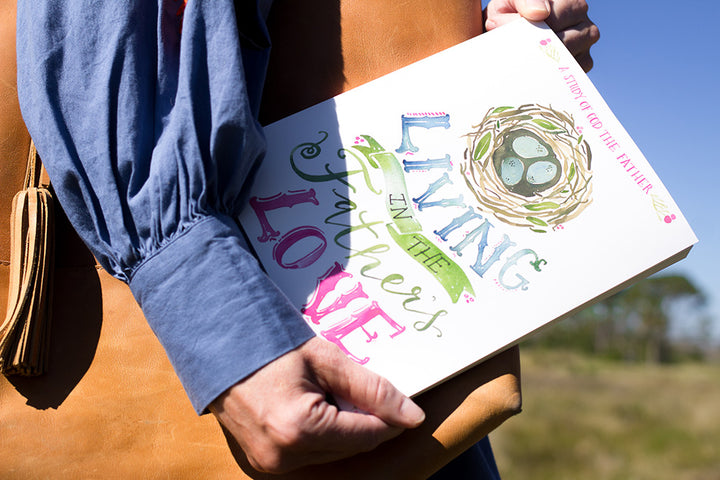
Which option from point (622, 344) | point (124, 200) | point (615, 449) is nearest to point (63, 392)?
point (124, 200)

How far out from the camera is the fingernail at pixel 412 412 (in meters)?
0.64

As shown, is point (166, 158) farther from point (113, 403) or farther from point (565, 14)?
point (565, 14)

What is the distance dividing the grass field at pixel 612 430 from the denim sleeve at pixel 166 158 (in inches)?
193

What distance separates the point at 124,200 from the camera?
0.64 meters

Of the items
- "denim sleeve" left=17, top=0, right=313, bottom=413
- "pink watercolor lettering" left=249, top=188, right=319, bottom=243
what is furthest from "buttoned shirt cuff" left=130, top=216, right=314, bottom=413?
"pink watercolor lettering" left=249, top=188, right=319, bottom=243

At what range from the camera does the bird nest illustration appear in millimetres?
758

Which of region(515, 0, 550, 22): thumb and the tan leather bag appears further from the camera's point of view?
region(515, 0, 550, 22): thumb

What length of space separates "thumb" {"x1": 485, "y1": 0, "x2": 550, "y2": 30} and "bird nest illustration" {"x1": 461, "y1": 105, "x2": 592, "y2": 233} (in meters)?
0.16

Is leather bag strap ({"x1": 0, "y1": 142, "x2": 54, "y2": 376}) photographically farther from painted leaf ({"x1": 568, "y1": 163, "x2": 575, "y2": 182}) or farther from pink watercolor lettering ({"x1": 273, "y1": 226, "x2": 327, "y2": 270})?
painted leaf ({"x1": 568, "y1": 163, "x2": 575, "y2": 182})

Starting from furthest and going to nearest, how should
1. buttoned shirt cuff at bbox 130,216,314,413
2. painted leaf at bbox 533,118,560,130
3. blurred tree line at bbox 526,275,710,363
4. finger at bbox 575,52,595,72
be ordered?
1. blurred tree line at bbox 526,275,710,363
2. finger at bbox 575,52,595,72
3. painted leaf at bbox 533,118,560,130
4. buttoned shirt cuff at bbox 130,216,314,413

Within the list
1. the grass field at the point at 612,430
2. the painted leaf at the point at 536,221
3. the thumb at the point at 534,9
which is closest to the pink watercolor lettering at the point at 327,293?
the painted leaf at the point at 536,221

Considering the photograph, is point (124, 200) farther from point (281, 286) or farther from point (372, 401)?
point (372, 401)

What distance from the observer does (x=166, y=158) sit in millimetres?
621

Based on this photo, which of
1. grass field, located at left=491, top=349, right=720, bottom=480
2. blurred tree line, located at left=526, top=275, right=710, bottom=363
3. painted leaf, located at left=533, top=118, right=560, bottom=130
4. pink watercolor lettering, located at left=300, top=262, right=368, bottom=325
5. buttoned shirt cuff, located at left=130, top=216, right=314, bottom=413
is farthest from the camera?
blurred tree line, located at left=526, top=275, right=710, bottom=363
